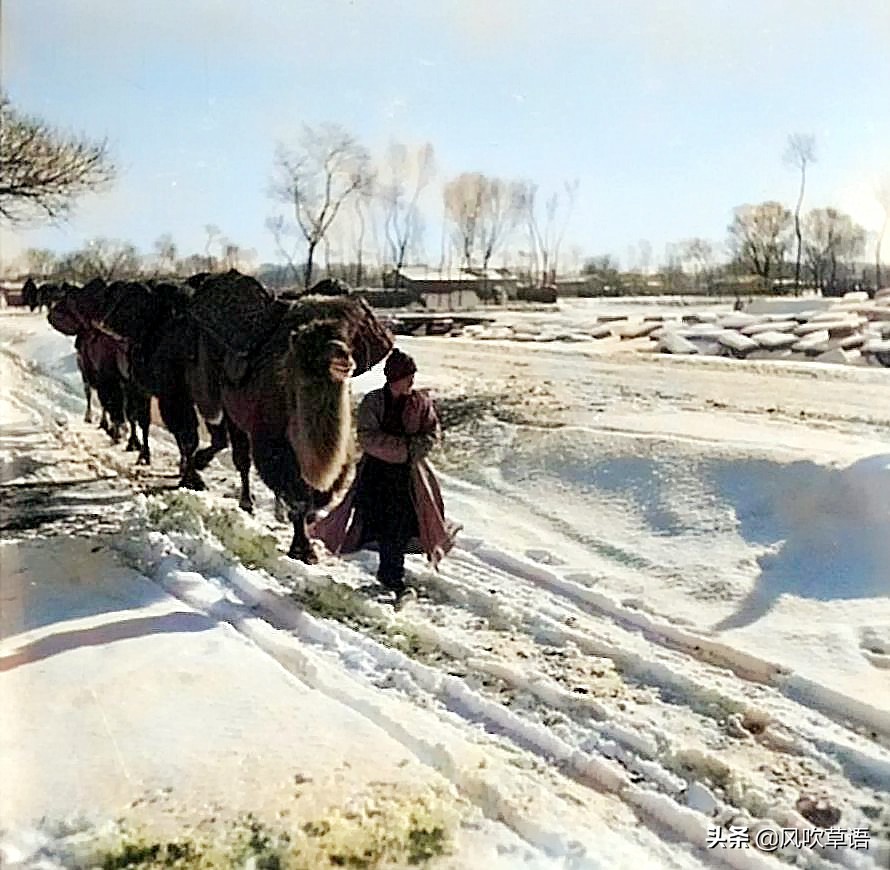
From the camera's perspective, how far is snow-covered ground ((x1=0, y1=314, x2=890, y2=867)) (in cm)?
107

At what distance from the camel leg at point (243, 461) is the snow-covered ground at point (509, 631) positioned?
0.02 metres

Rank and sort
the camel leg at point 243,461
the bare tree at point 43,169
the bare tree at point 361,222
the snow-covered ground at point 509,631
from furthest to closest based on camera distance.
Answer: the camel leg at point 243,461 < the bare tree at point 361,222 < the bare tree at point 43,169 < the snow-covered ground at point 509,631

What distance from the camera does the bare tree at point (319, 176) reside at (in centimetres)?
129

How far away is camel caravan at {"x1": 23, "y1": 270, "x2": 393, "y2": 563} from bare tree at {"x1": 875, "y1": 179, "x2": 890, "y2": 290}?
59 cm

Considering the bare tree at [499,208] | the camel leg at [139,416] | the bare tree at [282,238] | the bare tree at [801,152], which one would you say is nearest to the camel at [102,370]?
the camel leg at [139,416]

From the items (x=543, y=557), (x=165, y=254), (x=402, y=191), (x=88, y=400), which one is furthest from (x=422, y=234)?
(x=88, y=400)

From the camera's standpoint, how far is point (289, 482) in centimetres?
142

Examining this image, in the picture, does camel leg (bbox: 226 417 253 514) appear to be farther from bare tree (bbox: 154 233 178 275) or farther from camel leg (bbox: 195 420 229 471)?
bare tree (bbox: 154 233 178 275)

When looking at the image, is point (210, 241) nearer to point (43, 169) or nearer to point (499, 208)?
point (43, 169)

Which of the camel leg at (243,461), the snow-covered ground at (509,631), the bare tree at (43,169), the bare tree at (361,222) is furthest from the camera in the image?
the camel leg at (243,461)

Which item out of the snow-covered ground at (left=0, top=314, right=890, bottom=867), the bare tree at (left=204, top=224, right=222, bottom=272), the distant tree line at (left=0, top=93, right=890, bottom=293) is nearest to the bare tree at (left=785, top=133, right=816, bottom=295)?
the distant tree line at (left=0, top=93, right=890, bottom=293)

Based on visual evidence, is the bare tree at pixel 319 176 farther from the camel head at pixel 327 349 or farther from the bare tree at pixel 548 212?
the bare tree at pixel 548 212

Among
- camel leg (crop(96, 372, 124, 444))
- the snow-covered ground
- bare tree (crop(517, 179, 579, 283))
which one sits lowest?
the snow-covered ground

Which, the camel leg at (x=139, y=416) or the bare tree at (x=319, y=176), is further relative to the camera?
the camel leg at (x=139, y=416)
